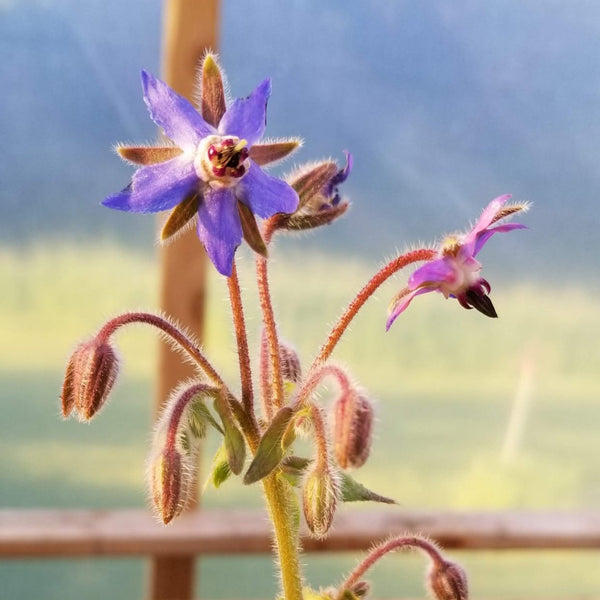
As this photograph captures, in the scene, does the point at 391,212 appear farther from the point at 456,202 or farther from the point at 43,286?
the point at 43,286

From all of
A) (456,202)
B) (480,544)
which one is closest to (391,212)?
(456,202)

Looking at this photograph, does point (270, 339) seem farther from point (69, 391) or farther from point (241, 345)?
point (69, 391)

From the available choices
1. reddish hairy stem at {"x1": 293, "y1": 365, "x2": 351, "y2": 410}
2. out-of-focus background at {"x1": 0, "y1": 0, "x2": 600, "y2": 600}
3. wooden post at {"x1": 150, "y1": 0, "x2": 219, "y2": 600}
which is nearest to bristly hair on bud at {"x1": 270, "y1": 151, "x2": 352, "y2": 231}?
reddish hairy stem at {"x1": 293, "y1": 365, "x2": 351, "y2": 410}

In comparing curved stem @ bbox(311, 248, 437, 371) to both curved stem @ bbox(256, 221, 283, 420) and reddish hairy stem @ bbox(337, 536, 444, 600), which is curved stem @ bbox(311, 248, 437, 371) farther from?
reddish hairy stem @ bbox(337, 536, 444, 600)

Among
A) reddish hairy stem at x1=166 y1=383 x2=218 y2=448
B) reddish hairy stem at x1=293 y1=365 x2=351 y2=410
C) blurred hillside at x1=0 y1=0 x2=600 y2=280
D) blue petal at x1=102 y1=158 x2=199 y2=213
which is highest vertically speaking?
blurred hillside at x1=0 y1=0 x2=600 y2=280

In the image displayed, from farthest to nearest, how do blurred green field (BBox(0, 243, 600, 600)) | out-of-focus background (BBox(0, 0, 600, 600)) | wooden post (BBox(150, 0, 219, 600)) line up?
Answer: blurred green field (BBox(0, 243, 600, 600)), out-of-focus background (BBox(0, 0, 600, 600)), wooden post (BBox(150, 0, 219, 600))

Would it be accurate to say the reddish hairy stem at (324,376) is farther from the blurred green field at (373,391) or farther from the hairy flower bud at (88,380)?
the blurred green field at (373,391)

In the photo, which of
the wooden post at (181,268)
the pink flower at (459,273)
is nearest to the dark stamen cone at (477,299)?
the pink flower at (459,273)

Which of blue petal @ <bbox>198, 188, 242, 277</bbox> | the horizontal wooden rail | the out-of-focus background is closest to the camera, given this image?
blue petal @ <bbox>198, 188, 242, 277</bbox>
